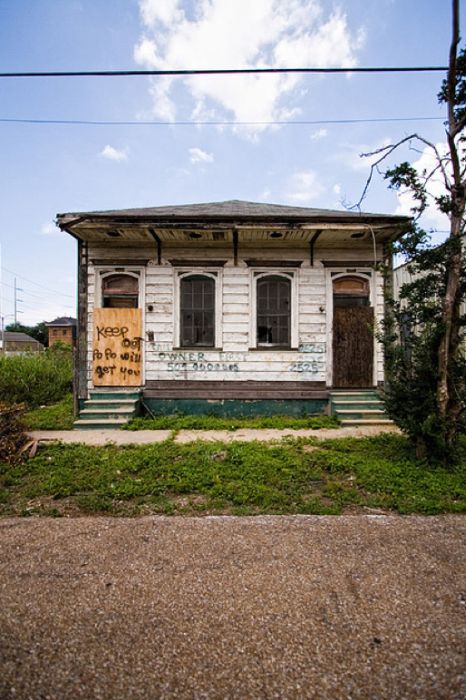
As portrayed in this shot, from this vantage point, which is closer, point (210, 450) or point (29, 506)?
point (29, 506)

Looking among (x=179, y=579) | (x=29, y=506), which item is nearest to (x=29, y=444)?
(x=29, y=506)

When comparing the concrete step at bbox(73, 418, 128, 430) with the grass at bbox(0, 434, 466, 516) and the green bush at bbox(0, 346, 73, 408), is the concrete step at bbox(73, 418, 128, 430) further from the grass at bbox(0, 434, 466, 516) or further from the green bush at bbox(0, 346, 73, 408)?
the green bush at bbox(0, 346, 73, 408)

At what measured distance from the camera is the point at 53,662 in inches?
76.0

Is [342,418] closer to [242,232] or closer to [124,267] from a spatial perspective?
[242,232]

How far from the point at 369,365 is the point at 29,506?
7889mm

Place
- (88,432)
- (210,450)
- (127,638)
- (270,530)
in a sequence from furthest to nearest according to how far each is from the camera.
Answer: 1. (88,432)
2. (210,450)
3. (270,530)
4. (127,638)

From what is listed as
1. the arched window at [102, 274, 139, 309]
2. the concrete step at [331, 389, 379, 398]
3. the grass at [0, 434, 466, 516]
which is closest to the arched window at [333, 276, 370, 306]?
the concrete step at [331, 389, 379, 398]

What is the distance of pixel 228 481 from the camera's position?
15.4ft

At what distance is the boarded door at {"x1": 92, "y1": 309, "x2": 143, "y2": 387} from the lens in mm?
9180

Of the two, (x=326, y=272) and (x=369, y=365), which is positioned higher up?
(x=326, y=272)


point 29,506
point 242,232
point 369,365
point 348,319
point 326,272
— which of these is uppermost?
point 242,232

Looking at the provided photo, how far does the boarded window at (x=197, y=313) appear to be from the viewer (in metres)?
9.38

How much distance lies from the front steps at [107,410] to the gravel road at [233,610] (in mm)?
4525

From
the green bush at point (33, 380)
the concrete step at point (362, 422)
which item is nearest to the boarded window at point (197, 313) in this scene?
the concrete step at point (362, 422)
